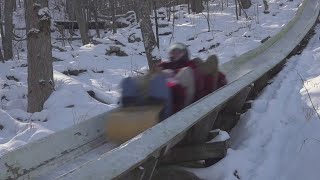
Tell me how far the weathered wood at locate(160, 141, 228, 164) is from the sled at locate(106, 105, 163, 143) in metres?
0.37

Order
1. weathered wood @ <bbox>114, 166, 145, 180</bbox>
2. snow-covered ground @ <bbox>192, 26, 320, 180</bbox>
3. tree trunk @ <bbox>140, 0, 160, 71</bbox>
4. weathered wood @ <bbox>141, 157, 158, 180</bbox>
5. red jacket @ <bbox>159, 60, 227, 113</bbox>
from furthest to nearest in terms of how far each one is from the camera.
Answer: tree trunk @ <bbox>140, 0, 160, 71</bbox>
red jacket @ <bbox>159, 60, 227, 113</bbox>
snow-covered ground @ <bbox>192, 26, 320, 180</bbox>
weathered wood @ <bbox>141, 157, 158, 180</bbox>
weathered wood @ <bbox>114, 166, 145, 180</bbox>

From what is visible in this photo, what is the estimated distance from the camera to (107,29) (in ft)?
70.1

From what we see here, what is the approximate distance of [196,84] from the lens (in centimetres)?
491

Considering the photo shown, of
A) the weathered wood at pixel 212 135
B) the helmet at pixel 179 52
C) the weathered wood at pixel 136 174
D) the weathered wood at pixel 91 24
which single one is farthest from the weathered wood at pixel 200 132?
the weathered wood at pixel 91 24

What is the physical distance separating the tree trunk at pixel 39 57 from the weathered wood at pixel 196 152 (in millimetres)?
3538

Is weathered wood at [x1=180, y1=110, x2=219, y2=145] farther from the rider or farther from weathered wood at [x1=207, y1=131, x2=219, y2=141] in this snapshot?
the rider

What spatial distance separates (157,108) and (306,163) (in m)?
1.49

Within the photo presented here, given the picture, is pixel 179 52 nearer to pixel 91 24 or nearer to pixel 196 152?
pixel 196 152

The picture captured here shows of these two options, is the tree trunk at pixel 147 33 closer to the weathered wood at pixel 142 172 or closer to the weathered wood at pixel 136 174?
the weathered wood at pixel 142 172

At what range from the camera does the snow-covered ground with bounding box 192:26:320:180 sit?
11.8ft

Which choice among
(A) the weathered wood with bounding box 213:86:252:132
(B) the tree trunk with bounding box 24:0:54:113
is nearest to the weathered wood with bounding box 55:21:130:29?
(B) the tree trunk with bounding box 24:0:54:113

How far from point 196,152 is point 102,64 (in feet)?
24.7

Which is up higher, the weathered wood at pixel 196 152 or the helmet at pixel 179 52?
the helmet at pixel 179 52

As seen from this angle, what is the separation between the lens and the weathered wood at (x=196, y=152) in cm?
379
